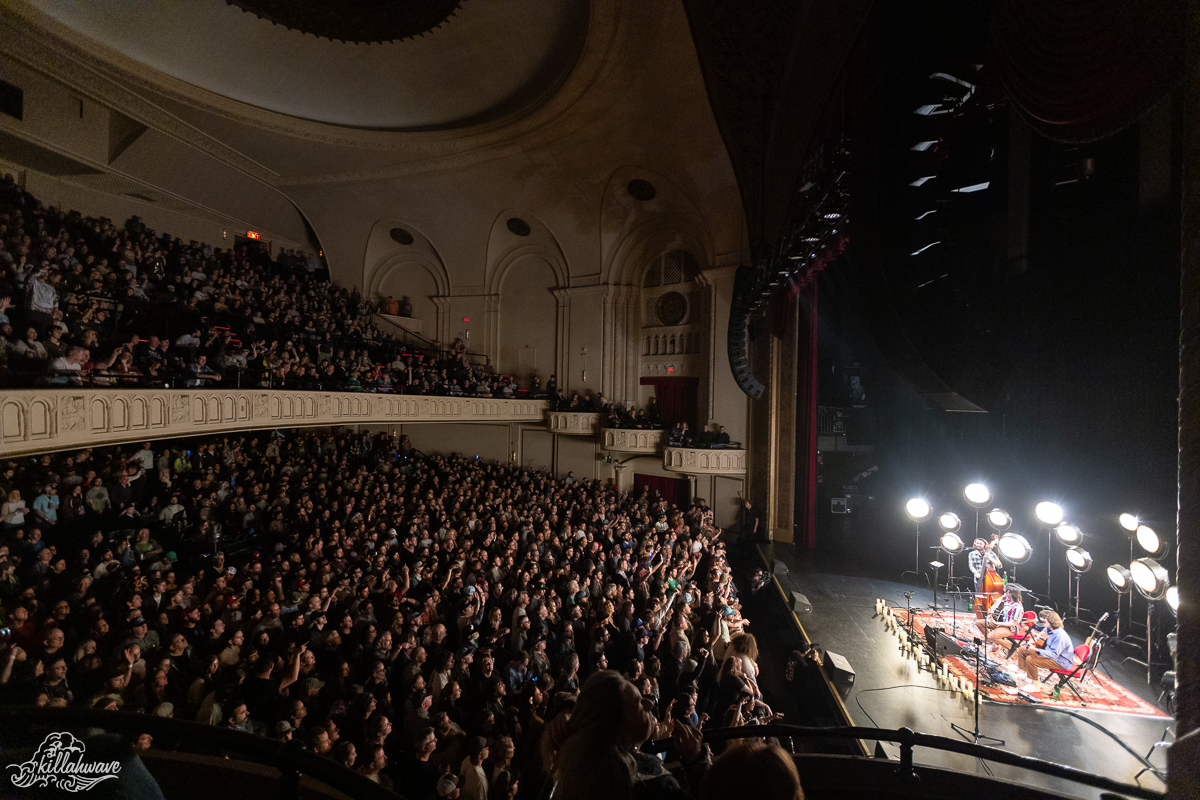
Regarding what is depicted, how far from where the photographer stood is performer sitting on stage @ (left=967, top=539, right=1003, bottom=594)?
23.4ft

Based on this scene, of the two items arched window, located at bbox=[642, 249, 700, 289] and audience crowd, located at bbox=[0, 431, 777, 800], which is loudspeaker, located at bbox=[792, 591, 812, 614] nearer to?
audience crowd, located at bbox=[0, 431, 777, 800]

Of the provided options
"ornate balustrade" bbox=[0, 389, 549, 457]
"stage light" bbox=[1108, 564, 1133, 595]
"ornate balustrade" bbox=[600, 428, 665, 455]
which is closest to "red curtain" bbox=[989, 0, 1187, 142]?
"stage light" bbox=[1108, 564, 1133, 595]

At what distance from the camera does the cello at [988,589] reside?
712 centimetres

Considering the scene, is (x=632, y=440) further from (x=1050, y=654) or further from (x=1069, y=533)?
(x=1050, y=654)

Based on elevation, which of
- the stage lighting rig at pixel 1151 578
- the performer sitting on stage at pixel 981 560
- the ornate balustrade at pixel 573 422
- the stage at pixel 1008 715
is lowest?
the stage at pixel 1008 715

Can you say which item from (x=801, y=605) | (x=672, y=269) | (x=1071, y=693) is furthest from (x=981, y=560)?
(x=672, y=269)

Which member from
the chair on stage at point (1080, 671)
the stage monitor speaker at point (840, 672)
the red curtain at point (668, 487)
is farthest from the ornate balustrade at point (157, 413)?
the chair on stage at point (1080, 671)

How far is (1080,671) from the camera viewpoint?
5621 mm

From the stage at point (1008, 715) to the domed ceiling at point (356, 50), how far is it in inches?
455

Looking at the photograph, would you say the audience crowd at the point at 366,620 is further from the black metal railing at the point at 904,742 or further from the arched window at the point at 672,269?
the arched window at the point at 672,269

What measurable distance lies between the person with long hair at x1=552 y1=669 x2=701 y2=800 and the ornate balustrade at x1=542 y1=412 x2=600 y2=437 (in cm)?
1338

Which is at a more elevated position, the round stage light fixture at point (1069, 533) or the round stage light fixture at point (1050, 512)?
the round stage light fixture at point (1050, 512)

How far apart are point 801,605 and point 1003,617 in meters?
2.56

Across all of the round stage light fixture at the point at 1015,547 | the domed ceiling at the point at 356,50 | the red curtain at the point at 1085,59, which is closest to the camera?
the red curtain at the point at 1085,59
